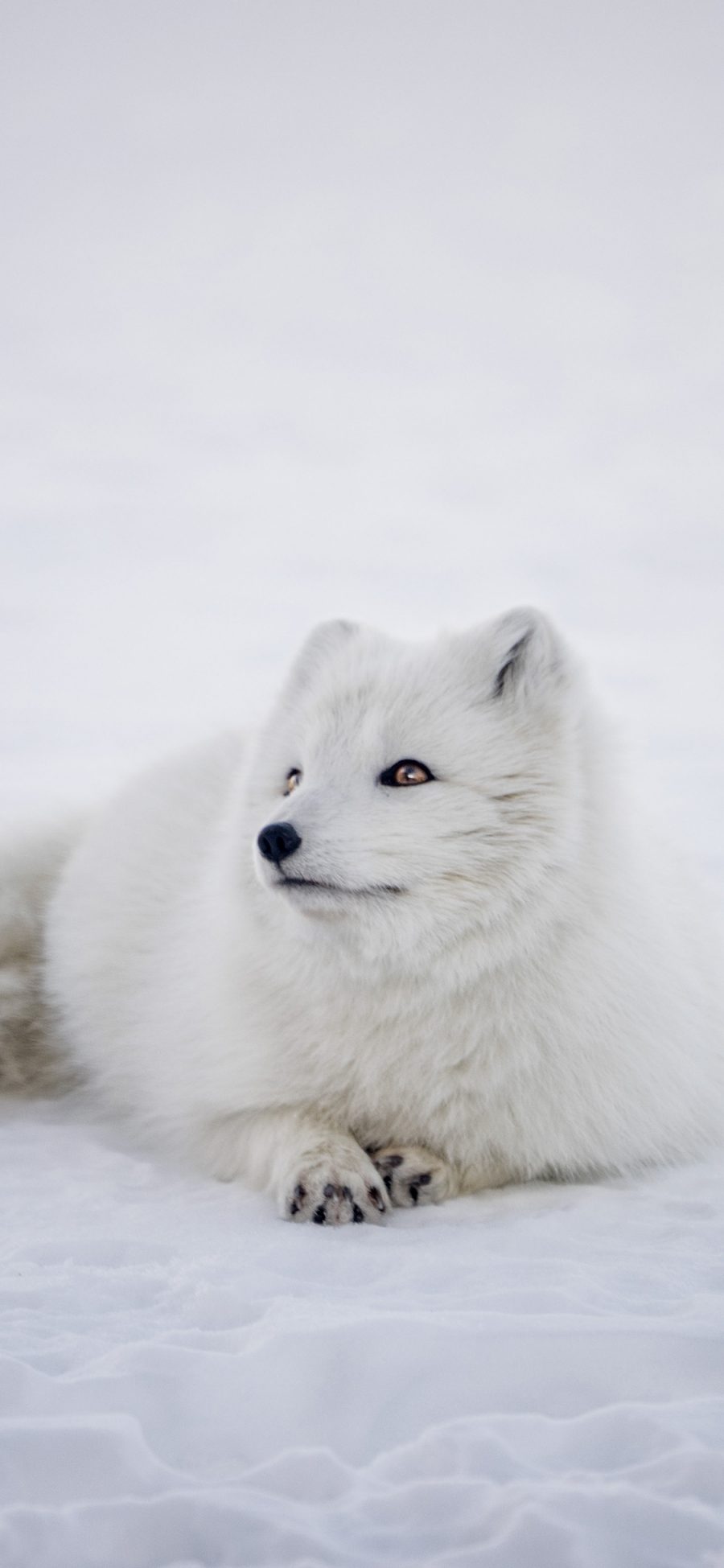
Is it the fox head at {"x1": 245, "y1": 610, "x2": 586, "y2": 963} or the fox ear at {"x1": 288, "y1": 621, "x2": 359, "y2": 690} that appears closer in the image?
the fox head at {"x1": 245, "y1": 610, "x2": 586, "y2": 963}

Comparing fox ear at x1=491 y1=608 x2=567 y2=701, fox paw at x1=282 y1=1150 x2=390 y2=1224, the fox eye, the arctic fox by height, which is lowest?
fox paw at x1=282 y1=1150 x2=390 y2=1224

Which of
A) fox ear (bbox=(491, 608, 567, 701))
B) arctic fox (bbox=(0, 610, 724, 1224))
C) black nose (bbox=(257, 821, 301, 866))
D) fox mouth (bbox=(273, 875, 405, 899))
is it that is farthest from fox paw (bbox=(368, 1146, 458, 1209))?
fox ear (bbox=(491, 608, 567, 701))

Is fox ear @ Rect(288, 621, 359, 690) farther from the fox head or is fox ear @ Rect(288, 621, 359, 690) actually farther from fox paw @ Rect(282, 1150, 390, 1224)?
fox paw @ Rect(282, 1150, 390, 1224)

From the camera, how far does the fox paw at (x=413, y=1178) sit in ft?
10.2

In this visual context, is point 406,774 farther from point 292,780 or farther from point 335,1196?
point 335,1196

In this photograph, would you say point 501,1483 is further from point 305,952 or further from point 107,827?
point 107,827

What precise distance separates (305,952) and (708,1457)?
1862mm

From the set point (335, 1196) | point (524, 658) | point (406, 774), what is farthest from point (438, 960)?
point (524, 658)

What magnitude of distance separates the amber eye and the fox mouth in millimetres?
554

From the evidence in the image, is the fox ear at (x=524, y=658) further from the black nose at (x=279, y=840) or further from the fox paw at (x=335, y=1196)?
the fox paw at (x=335, y=1196)

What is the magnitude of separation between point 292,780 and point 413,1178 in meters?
1.21

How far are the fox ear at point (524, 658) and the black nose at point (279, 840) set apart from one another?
2.60ft

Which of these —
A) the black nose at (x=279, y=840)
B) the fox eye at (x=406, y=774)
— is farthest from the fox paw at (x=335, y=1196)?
the fox eye at (x=406, y=774)

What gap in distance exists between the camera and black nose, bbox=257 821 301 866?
298 centimetres
